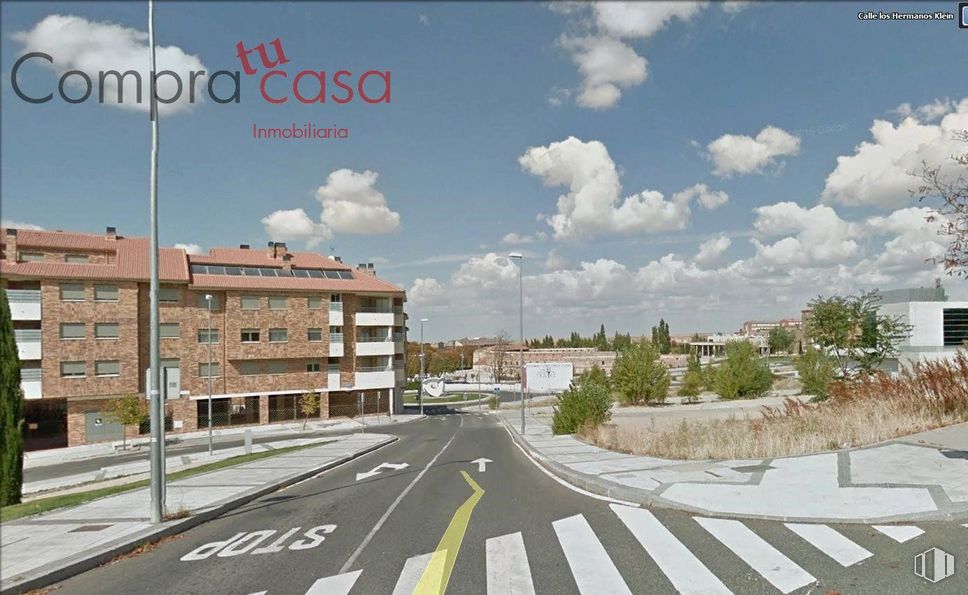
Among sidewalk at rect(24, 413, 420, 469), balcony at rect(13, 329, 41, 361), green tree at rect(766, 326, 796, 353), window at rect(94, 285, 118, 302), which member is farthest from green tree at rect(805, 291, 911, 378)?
green tree at rect(766, 326, 796, 353)

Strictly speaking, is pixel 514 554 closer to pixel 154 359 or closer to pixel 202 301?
pixel 154 359

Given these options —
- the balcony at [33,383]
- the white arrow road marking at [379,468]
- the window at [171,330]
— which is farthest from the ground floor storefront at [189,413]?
the white arrow road marking at [379,468]

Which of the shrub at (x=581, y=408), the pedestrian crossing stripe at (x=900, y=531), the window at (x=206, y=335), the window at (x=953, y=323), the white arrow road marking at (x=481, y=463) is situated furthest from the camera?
the window at (x=953, y=323)

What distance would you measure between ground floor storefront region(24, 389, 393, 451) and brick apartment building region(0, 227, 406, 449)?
81 mm

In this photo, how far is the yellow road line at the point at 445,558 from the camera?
568 cm

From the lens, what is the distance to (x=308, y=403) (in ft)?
134

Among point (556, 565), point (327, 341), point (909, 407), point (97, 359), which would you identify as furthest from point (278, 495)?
point (327, 341)

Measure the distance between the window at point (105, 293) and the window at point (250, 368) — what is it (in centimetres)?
973

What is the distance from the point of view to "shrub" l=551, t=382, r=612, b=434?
74.2ft

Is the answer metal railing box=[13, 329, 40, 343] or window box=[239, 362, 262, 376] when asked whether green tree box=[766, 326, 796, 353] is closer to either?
window box=[239, 362, 262, 376]

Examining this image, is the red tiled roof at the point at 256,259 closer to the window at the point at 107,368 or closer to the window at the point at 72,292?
the window at the point at 72,292

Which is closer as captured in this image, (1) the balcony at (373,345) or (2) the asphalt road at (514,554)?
(2) the asphalt road at (514,554)

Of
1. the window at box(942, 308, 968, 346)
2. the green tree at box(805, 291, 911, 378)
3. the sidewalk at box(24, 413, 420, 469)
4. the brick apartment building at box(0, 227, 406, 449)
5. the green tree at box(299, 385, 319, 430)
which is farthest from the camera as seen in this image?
the window at box(942, 308, 968, 346)

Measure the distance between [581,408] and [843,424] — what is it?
36.1ft
